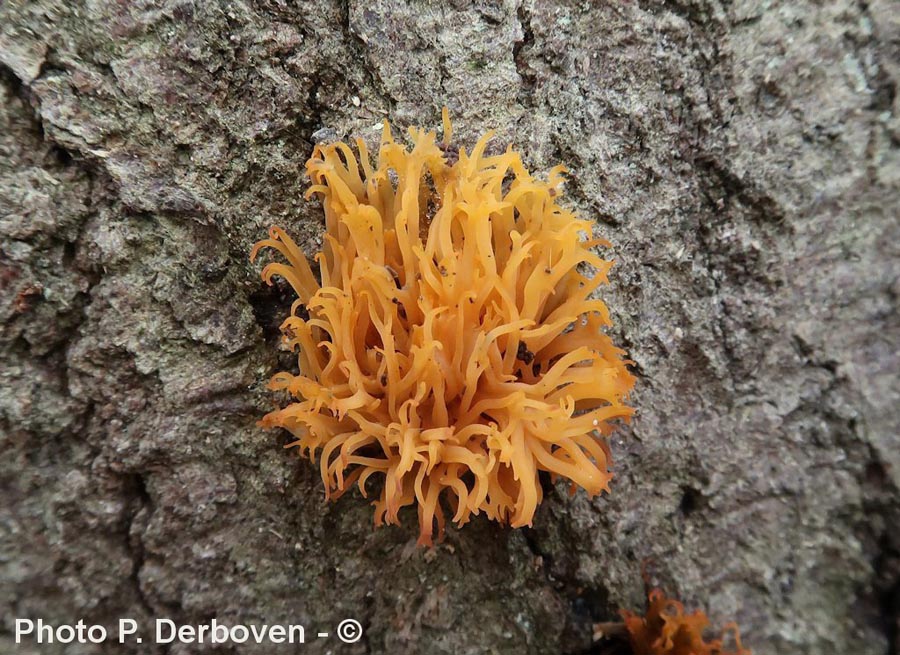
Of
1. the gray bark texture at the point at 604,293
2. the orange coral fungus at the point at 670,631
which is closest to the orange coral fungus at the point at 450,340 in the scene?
the gray bark texture at the point at 604,293

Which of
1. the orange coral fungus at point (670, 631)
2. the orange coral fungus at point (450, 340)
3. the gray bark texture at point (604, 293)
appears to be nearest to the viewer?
the orange coral fungus at point (450, 340)

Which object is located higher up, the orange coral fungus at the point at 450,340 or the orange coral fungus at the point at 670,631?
the orange coral fungus at the point at 450,340

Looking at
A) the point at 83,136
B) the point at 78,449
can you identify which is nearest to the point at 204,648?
the point at 78,449

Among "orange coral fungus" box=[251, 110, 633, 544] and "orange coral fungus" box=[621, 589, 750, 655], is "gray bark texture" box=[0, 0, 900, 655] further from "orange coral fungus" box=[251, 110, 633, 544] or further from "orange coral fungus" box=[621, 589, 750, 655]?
"orange coral fungus" box=[251, 110, 633, 544]

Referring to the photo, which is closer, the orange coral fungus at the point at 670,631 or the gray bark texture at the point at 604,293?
the gray bark texture at the point at 604,293

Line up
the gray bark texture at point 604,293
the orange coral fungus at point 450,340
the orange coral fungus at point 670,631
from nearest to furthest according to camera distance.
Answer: the orange coral fungus at point 450,340
the gray bark texture at point 604,293
the orange coral fungus at point 670,631

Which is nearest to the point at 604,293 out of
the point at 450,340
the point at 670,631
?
the point at 450,340

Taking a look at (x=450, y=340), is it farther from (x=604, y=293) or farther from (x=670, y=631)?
(x=670, y=631)

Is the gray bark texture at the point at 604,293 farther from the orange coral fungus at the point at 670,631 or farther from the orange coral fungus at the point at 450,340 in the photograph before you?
the orange coral fungus at the point at 450,340
